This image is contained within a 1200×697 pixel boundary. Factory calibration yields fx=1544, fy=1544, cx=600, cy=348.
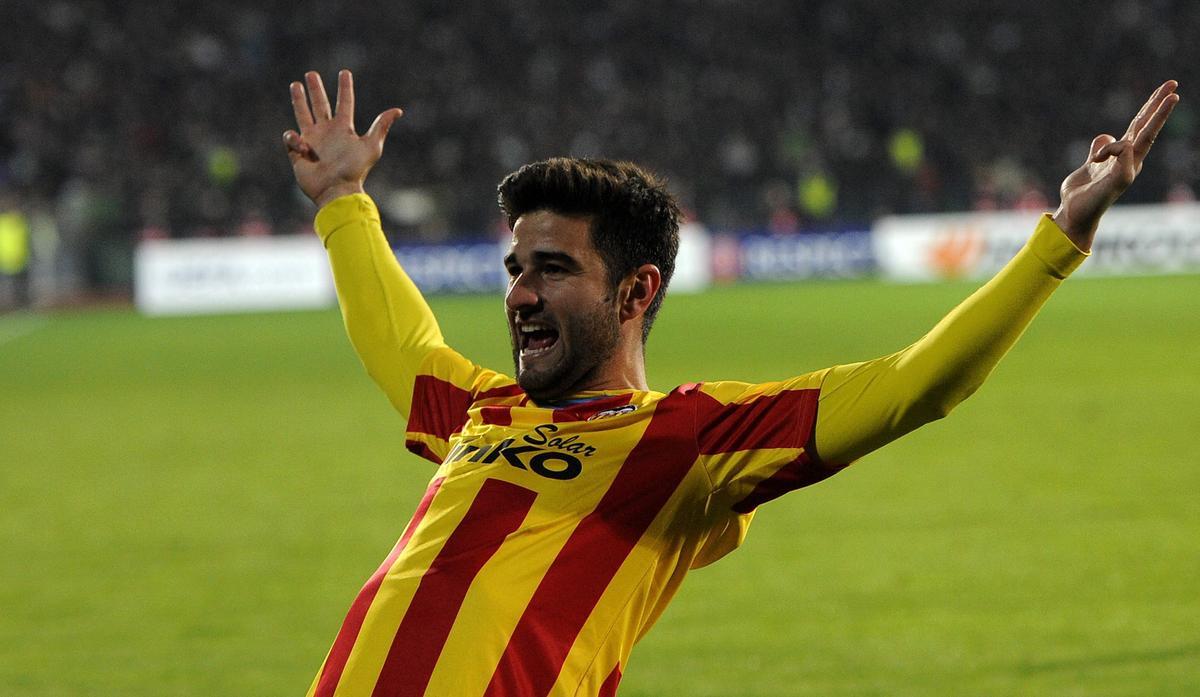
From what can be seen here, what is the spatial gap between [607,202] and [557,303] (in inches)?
8.9

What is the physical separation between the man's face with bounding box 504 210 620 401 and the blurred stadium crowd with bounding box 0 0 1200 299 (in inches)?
911

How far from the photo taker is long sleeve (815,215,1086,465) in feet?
8.44

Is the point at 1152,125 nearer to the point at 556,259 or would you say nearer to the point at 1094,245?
the point at 556,259

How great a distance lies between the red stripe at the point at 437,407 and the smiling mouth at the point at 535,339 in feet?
1.39

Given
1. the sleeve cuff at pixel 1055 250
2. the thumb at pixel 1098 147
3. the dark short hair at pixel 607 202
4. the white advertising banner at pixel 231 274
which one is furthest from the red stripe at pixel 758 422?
the white advertising banner at pixel 231 274

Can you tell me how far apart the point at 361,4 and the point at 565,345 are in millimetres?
29327

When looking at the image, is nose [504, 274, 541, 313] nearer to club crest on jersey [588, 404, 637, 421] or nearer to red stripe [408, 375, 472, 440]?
club crest on jersey [588, 404, 637, 421]

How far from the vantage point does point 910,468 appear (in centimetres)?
926

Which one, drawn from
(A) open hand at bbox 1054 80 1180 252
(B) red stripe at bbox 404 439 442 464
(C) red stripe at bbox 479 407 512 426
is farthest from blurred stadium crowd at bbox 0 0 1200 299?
(A) open hand at bbox 1054 80 1180 252

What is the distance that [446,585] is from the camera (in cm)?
288

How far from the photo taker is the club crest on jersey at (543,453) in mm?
2967

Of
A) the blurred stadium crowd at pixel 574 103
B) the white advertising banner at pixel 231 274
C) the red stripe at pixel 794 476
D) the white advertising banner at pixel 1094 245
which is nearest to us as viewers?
the red stripe at pixel 794 476

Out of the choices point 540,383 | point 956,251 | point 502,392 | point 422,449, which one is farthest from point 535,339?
point 956,251

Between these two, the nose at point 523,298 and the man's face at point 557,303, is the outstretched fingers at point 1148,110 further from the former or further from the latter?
the nose at point 523,298
